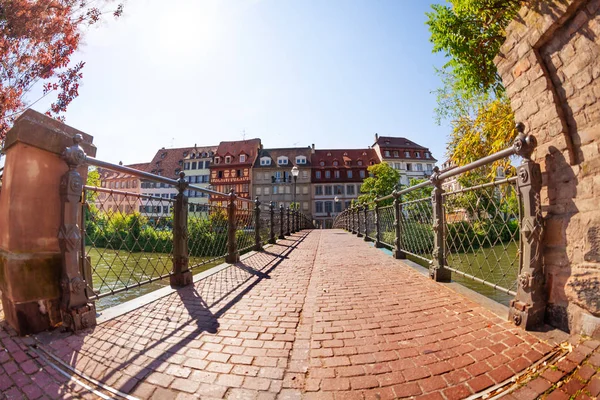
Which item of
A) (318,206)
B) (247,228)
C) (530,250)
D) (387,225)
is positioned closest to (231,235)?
(247,228)

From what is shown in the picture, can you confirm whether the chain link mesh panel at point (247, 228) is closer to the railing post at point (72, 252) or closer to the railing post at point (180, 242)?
the railing post at point (180, 242)

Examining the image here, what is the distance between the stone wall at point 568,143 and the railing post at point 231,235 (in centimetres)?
511

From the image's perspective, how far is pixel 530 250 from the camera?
241 centimetres

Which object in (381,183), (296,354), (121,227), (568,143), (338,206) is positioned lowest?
(296,354)

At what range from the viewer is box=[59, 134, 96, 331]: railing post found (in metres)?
2.32

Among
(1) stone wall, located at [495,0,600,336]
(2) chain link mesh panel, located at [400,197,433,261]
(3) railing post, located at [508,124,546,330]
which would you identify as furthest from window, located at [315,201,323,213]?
(3) railing post, located at [508,124,546,330]

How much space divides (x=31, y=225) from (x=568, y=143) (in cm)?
478

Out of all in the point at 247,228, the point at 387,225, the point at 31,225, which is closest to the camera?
the point at 31,225

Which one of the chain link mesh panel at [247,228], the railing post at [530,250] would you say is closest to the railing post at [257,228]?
the chain link mesh panel at [247,228]

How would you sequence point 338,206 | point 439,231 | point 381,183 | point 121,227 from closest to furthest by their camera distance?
1. point 121,227
2. point 439,231
3. point 381,183
4. point 338,206

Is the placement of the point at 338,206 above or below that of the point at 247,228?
above

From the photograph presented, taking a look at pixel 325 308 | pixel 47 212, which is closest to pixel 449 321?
pixel 325 308

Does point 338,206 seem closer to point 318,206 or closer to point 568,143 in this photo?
point 318,206

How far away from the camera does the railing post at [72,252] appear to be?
232 centimetres
